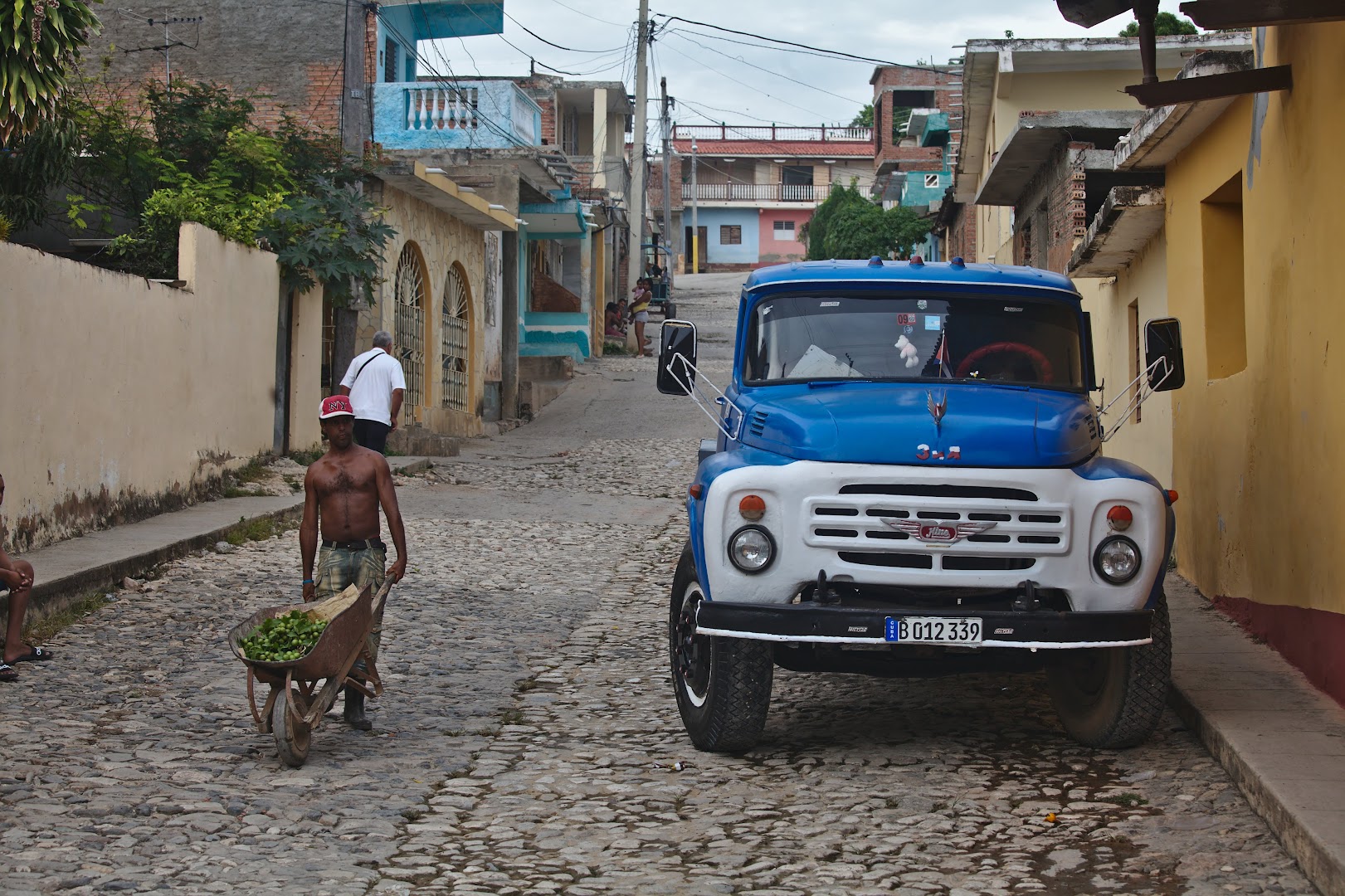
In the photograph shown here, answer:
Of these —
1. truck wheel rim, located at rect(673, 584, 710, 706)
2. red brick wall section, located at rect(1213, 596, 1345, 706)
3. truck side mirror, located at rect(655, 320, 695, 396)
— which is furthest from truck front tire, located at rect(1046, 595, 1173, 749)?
truck side mirror, located at rect(655, 320, 695, 396)

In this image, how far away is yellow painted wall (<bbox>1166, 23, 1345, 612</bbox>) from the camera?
23.9 ft

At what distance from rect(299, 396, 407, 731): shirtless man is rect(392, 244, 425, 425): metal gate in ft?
46.6

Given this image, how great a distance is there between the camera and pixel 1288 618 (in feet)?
→ 26.7

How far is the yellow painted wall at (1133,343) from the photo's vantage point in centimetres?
1233

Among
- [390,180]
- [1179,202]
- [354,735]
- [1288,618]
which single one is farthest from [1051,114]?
[354,735]

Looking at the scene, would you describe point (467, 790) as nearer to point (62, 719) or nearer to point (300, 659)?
point (300, 659)

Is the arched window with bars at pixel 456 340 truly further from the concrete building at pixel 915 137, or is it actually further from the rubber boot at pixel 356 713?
the concrete building at pixel 915 137

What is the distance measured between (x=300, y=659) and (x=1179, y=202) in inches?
301

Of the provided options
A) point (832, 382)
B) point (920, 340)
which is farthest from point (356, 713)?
point (920, 340)

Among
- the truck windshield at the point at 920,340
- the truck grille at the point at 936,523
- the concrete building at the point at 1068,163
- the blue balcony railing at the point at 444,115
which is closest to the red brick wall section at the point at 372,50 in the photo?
the blue balcony railing at the point at 444,115

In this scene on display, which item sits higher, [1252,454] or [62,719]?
[1252,454]

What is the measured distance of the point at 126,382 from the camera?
1263 centimetres

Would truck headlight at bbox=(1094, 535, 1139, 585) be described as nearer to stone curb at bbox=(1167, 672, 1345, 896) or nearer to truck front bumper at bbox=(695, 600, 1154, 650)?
truck front bumper at bbox=(695, 600, 1154, 650)

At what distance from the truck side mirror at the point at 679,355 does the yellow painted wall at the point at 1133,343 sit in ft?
→ 13.5
